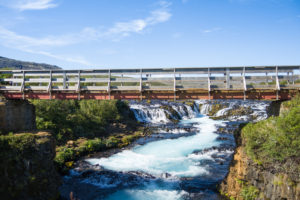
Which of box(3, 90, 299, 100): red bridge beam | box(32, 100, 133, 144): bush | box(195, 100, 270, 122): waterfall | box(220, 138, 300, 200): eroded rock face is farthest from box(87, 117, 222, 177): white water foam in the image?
box(195, 100, 270, 122): waterfall

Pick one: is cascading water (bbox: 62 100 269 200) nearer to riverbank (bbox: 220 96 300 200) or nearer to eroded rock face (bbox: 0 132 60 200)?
riverbank (bbox: 220 96 300 200)

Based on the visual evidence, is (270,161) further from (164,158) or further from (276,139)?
(164,158)

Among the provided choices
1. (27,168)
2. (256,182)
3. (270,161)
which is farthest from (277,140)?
(27,168)

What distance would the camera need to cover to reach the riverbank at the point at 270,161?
12.4 m

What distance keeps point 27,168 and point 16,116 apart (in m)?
6.81

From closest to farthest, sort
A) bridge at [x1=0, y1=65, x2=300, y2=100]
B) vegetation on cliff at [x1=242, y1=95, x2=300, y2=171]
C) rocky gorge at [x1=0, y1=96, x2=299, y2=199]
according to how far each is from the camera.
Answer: vegetation on cliff at [x1=242, y1=95, x2=300, y2=171]
rocky gorge at [x1=0, y1=96, x2=299, y2=199]
bridge at [x1=0, y1=65, x2=300, y2=100]

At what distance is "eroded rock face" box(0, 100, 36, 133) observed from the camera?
58.3 feet

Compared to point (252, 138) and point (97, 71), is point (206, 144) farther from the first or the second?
point (97, 71)


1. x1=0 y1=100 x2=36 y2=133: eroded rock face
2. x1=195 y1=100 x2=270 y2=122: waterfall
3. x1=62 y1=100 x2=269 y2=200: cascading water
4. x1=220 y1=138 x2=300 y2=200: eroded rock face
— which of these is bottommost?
x1=62 y1=100 x2=269 y2=200: cascading water

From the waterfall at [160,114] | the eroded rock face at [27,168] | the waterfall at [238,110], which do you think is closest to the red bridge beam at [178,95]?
the eroded rock face at [27,168]

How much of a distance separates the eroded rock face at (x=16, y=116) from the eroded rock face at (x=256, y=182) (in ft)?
55.0

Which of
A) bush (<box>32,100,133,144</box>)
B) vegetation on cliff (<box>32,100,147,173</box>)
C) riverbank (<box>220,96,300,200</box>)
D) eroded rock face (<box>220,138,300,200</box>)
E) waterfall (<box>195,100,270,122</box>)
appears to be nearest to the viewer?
eroded rock face (<box>220,138,300,200</box>)

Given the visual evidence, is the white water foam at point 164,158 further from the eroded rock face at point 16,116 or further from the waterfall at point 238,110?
the waterfall at point 238,110

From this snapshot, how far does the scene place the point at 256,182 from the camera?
14.1 meters
